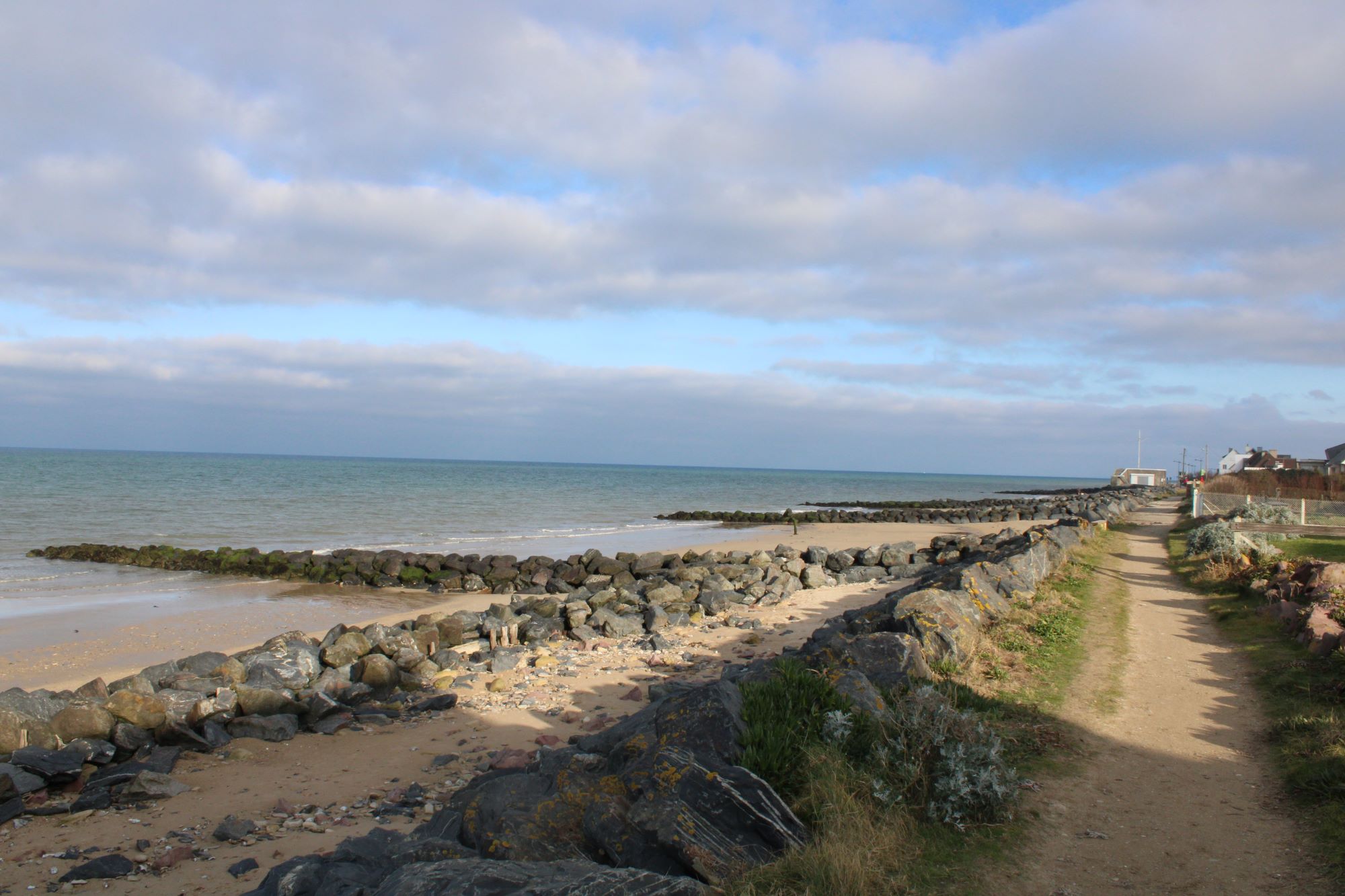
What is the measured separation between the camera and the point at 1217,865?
180 inches

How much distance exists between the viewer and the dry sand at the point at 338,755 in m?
5.88

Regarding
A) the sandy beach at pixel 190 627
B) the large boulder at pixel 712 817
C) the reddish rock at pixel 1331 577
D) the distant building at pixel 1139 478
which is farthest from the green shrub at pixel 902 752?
the distant building at pixel 1139 478

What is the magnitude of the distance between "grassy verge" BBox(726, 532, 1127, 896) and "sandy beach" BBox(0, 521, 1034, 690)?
9619 mm

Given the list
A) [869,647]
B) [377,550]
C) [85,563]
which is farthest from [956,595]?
[85,563]

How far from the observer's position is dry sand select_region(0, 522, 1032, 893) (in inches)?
231

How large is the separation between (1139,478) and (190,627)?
9726cm

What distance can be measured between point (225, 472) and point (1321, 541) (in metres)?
92.4

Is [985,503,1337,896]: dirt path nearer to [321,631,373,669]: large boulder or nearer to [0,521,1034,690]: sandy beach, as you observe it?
[321,631,373,669]: large boulder

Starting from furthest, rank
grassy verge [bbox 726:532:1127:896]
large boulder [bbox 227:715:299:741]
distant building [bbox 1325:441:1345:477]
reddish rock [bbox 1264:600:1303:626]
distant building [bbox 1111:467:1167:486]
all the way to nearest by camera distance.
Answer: distant building [bbox 1111:467:1167:486] → distant building [bbox 1325:441:1345:477] → reddish rock [bbox 1264:600:1303:626] → large boulder [bbox 227:715:299:741] → grassy verge [bbox 726:532:1127:896]

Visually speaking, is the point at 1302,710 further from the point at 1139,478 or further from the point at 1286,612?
the point at 1139,478

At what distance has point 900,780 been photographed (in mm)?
5043

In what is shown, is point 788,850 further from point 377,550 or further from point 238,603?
point 377,550

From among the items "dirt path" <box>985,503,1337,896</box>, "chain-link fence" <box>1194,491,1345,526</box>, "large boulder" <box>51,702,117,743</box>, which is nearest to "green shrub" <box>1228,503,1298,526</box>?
"chain-link fence" <box>1194,491,1345,526</box>

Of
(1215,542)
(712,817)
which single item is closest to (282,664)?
(712,817)
